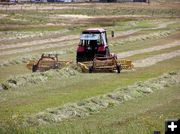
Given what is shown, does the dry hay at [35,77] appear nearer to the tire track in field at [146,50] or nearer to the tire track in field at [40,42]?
the tire track in field at [146,50]

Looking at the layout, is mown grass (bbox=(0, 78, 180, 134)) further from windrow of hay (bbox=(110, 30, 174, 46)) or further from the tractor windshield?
windrow of hay (bbox=(110, 30, 174, 46))

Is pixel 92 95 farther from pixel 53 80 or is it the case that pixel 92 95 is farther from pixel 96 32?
pixel 96 32

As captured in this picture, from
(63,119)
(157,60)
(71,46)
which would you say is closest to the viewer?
(63,119)

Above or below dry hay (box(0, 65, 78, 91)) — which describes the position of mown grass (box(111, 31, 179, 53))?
below

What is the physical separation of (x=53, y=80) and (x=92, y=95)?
18.0ft

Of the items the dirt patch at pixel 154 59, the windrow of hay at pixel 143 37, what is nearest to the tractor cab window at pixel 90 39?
the dirt patch at pixel 154 59

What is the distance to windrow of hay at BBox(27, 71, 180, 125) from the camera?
18.8m

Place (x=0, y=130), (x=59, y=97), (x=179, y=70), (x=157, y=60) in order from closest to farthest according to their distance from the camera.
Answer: (x=0, y=130)
(x=59, y=97)
(x=179, y=70)
(x=157, y=60)

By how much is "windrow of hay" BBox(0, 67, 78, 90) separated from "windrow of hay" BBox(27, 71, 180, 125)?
5.20m

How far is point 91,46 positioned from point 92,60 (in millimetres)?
1260

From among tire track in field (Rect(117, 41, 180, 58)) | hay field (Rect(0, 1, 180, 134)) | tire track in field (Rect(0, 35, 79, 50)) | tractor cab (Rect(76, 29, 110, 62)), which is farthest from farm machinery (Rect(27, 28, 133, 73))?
tire track in field (Rect(0, 35, 79, 50))

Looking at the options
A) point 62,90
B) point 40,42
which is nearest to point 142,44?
point 40,42

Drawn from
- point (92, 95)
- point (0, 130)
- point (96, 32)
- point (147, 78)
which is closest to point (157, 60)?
point (96, 32)

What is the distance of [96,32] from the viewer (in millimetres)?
36562
